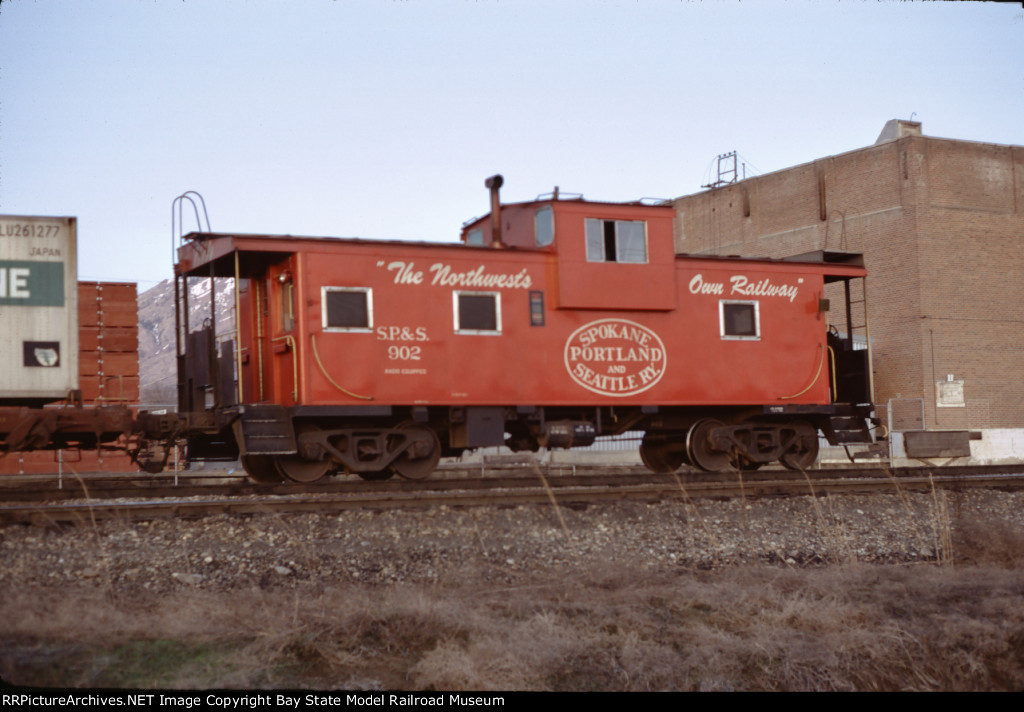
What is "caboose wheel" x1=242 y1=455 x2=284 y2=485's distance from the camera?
13430 mm

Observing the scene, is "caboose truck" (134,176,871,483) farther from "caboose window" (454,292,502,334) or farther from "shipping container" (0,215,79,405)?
"shipping container" (0,215,79,405)

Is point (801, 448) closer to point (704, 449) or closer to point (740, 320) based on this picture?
point (704, 449)

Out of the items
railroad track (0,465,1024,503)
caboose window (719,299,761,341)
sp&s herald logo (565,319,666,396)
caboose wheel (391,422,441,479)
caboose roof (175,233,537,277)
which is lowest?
railroad track (0,465,1024,503)

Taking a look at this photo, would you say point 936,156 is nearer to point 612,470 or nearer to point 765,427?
point 612,470

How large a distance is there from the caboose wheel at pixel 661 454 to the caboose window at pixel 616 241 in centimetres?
321

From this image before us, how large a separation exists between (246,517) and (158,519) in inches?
33.3

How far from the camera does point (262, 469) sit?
13.5 m

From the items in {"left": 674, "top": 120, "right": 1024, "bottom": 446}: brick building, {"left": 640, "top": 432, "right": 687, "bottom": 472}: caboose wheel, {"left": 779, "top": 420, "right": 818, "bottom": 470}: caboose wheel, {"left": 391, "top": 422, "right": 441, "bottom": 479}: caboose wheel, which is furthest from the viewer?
{"left": 674, "top": 120, "right": 1024, "bottom": 446}: brick building

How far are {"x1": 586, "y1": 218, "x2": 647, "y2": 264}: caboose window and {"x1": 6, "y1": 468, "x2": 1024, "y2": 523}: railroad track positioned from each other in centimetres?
320

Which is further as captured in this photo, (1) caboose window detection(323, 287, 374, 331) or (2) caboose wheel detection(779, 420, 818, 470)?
(2) caboose wheel detection(779, 420, 818, 470)

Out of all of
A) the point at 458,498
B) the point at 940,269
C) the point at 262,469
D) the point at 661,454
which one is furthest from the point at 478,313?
the point at 940,269

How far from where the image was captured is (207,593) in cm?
723

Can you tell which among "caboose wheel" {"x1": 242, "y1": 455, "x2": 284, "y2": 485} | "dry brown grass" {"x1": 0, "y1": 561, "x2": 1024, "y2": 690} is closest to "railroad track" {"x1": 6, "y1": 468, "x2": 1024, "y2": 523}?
"caboose wheel" {"x1": 242, "y1": 455, "x2": 284, "y2": 485}

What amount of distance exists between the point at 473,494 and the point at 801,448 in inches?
263
